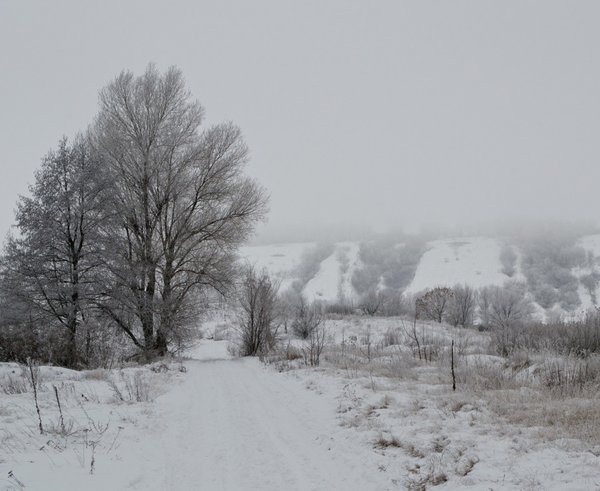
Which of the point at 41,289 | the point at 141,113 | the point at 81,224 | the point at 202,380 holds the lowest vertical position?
the point at 202,380

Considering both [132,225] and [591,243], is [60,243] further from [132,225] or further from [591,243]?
[591,243]

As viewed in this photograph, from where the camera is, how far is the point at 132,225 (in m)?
17.5

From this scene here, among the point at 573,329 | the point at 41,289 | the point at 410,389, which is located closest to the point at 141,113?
the point at 41,289

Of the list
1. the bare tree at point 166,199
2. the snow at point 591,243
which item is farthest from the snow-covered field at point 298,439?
the snow at point 591,243

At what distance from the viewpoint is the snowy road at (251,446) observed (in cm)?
425

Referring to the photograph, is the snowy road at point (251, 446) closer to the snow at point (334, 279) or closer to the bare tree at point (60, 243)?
the bare tree at point (60, 243)

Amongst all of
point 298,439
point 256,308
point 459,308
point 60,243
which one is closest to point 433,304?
point 459,308

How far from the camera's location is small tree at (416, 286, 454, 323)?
1557 inches

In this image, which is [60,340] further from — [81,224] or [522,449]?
[522,449]

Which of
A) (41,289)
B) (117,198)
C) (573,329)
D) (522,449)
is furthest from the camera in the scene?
(117,198)

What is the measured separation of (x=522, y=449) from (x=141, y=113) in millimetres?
18295

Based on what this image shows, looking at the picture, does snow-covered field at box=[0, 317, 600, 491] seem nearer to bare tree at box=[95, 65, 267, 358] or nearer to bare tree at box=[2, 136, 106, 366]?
bare tree at box=[2, 136, 106, 366]

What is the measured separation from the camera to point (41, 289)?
14.4 m

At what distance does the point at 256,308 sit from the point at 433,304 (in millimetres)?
26692
